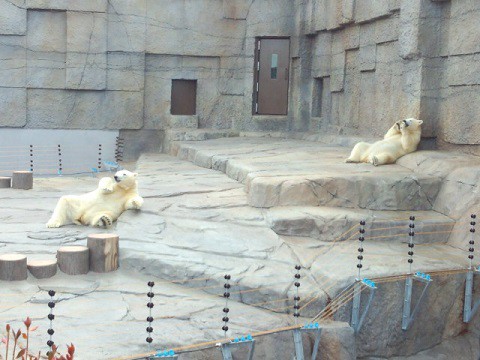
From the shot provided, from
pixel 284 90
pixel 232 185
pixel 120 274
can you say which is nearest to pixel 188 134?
pixel 284 90

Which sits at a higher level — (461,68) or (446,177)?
(461,68)

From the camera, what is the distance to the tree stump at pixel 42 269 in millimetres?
5504

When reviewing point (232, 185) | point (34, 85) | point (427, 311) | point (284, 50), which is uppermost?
point (284, 50)

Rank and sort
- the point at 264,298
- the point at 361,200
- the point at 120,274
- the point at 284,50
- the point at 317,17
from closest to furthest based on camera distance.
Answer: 1. the point at 264,298
2. the point at 120,274
3. the point at 361,200
4. the point at 317,17
5. the point at 284,50

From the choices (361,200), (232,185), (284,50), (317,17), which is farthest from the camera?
(284,50)

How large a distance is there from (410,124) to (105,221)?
3.52m

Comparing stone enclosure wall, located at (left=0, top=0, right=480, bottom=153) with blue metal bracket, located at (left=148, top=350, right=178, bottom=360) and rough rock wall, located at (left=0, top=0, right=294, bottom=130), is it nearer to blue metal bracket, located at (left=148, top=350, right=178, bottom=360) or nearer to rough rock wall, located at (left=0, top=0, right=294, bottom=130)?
rough rock wall, located at (left=0, top=0, right=294, bottom=130)

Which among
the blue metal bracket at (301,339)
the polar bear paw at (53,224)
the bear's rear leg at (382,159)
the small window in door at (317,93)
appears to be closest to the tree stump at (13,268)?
the polar bear paw at (53,224)

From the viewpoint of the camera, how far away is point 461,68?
8.09m

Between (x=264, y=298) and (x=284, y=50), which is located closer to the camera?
(x=264, y=298)

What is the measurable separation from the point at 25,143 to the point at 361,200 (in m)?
7.20

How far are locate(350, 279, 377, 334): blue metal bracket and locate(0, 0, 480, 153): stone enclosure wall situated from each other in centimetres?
532

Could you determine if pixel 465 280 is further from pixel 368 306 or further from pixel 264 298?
pixel 264 298

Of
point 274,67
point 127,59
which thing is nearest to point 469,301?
point 274,67
